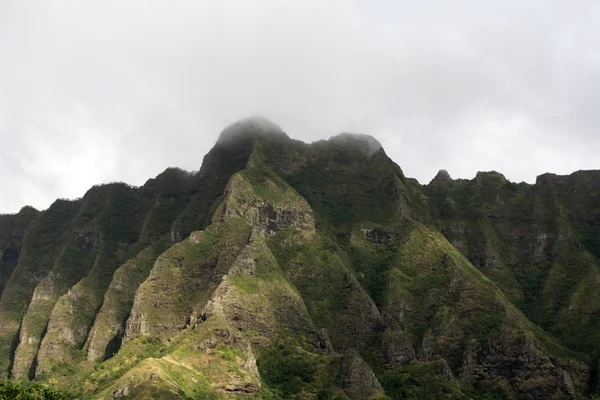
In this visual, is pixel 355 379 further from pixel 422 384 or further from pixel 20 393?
pixel 20 393

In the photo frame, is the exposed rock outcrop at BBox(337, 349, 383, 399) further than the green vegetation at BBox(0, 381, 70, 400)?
→ Yes

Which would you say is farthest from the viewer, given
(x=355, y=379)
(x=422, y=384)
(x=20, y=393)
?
(x=422, y=384)

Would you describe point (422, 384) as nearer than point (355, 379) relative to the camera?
No

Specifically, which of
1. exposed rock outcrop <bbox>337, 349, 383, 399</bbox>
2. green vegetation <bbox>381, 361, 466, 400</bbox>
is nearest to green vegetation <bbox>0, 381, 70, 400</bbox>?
exposed rock outcrop <bbox>337, 349, 383, 399</bbox>

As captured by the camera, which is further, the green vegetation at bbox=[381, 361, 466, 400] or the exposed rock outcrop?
the green vegetation at bbox=[381, 361, 466, 400]

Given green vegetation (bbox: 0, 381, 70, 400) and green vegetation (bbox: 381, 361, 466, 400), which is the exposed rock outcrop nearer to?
green vegetation (bbox: 381, 361, 466, 400)

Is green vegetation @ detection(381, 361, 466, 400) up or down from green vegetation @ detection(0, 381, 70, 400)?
up

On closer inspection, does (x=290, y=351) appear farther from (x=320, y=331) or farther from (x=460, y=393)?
(x=460, y=393)

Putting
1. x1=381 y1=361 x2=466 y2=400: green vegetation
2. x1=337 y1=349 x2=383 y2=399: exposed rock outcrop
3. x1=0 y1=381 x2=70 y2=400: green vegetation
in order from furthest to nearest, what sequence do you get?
x1=381 y1=361 x2=466 y2=400: green vegetation, x1=337 y1=349 x2=383 y2=399: exposed rock outcrop, x1=0 y1=381 x2=70 y2=400: green vegetation

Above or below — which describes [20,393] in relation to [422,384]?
below

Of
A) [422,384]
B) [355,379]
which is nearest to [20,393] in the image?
[355,379]

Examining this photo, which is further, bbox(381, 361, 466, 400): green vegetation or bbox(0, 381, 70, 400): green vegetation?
bbox(381, 361, 466, 400): green vegetation

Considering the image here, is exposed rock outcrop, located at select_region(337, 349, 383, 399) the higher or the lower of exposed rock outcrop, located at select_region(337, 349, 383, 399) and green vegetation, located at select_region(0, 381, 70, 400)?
the higher

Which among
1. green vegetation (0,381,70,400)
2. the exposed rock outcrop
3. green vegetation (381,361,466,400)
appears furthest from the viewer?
green vegetation (381,361,466,400)
